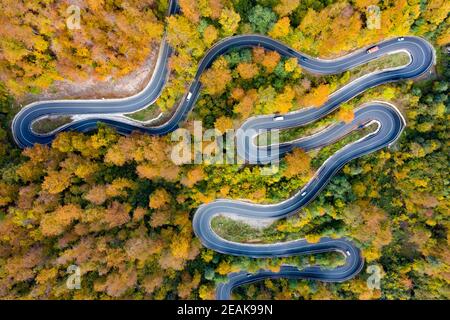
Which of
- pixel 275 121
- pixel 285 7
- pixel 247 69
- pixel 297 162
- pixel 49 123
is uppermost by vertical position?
pixel 285 7

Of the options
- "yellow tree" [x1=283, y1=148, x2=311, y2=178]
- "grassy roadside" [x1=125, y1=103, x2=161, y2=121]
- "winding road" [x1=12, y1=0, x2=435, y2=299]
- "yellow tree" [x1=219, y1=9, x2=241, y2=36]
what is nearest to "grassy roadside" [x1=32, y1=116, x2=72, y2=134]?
"winding road" [x1=12, y1=0, x2=435, y2=299]

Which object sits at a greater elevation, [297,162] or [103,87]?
[103,87]

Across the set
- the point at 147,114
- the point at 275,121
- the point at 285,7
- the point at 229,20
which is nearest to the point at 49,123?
the point at 147,114

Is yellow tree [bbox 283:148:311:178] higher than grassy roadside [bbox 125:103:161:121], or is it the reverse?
grassy roadside [bbox 125:103:161:121]

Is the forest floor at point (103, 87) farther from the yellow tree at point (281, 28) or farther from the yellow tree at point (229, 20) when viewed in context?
the yellow tree at point (281, 28)

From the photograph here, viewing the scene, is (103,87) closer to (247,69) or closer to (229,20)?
(229,20)

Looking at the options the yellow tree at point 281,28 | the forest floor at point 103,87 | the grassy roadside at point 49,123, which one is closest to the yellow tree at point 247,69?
the yellow tree at point 281,28

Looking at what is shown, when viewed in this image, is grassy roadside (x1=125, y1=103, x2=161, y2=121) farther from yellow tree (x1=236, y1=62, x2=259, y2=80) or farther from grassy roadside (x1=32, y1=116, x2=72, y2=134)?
yellow tree (x1=236, y1=62, x2=259, y2=80)

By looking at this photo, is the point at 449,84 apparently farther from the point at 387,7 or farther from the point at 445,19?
the point at 387,7
